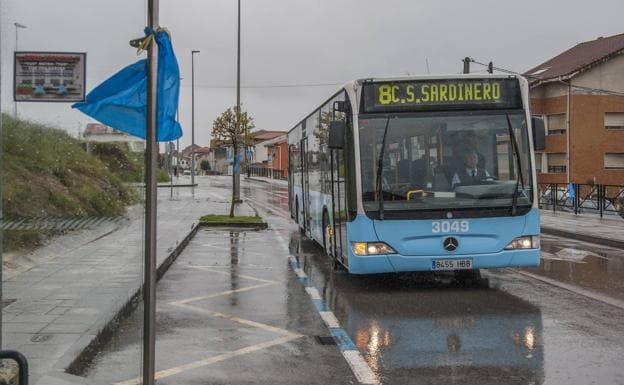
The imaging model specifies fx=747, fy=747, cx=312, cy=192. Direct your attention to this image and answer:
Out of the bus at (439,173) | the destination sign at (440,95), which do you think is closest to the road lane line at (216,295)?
the bus at (439,173)

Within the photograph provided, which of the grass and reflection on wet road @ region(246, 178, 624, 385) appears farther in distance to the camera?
the grass

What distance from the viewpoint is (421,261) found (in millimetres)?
9531

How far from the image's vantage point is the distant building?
488 centimetres

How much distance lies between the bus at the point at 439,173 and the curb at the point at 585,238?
7.94 m

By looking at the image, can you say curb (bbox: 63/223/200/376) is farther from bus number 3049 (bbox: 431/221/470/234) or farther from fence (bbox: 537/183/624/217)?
fence (bbox: 537/183/624/217)

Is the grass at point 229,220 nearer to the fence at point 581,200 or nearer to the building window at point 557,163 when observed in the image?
the fence at point 581,200

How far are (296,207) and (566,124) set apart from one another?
3024 cm

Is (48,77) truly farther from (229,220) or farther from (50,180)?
(229,220)

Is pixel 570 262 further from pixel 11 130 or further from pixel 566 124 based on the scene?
pixel 566 124

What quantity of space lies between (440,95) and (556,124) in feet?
128

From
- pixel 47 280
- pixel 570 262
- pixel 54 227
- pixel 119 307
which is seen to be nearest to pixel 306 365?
pixel 119 307

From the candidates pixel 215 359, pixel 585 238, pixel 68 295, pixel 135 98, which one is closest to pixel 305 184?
pixel 585 238

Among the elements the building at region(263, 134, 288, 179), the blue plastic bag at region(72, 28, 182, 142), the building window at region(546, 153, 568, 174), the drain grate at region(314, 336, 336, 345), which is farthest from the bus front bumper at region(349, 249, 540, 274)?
the building at region(263, 134, 288, 179)

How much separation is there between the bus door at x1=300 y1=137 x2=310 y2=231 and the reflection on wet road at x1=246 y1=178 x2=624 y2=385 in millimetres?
3623
